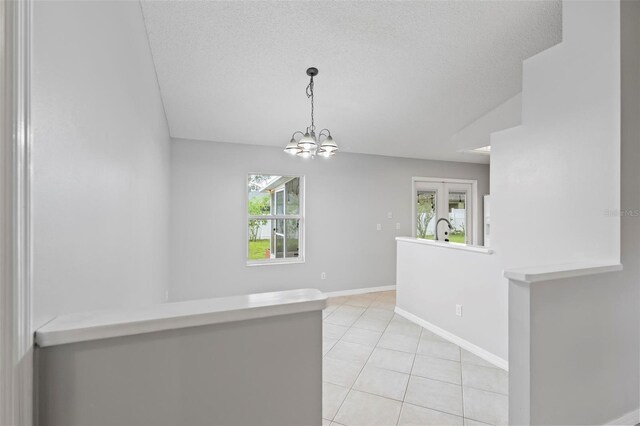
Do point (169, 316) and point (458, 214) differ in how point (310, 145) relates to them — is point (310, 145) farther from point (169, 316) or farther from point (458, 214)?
point (458, 214)

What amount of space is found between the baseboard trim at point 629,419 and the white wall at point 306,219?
3469mm

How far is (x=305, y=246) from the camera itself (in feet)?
15.7

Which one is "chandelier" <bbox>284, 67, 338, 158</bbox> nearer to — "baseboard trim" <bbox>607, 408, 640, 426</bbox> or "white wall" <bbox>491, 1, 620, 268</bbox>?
"white wall" <bbox>491, 1, 620, 268</bbox>

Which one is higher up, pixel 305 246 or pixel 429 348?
pixel 305 246

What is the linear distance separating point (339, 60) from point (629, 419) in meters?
3.27

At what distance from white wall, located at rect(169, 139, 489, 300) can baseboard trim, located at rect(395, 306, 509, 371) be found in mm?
1383

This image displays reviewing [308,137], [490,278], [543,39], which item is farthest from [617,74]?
[308,137]

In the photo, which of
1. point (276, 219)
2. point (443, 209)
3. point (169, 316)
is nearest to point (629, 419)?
point (169, 316)

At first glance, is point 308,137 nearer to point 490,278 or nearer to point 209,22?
point 209,22

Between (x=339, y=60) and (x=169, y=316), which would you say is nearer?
(x=169, y=316)

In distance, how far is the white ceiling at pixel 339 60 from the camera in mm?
2285

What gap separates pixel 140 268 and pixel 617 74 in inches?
124

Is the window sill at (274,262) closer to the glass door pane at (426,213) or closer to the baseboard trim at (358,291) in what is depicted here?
the baseboard trim at (358,291)

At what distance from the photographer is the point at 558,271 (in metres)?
1.62
